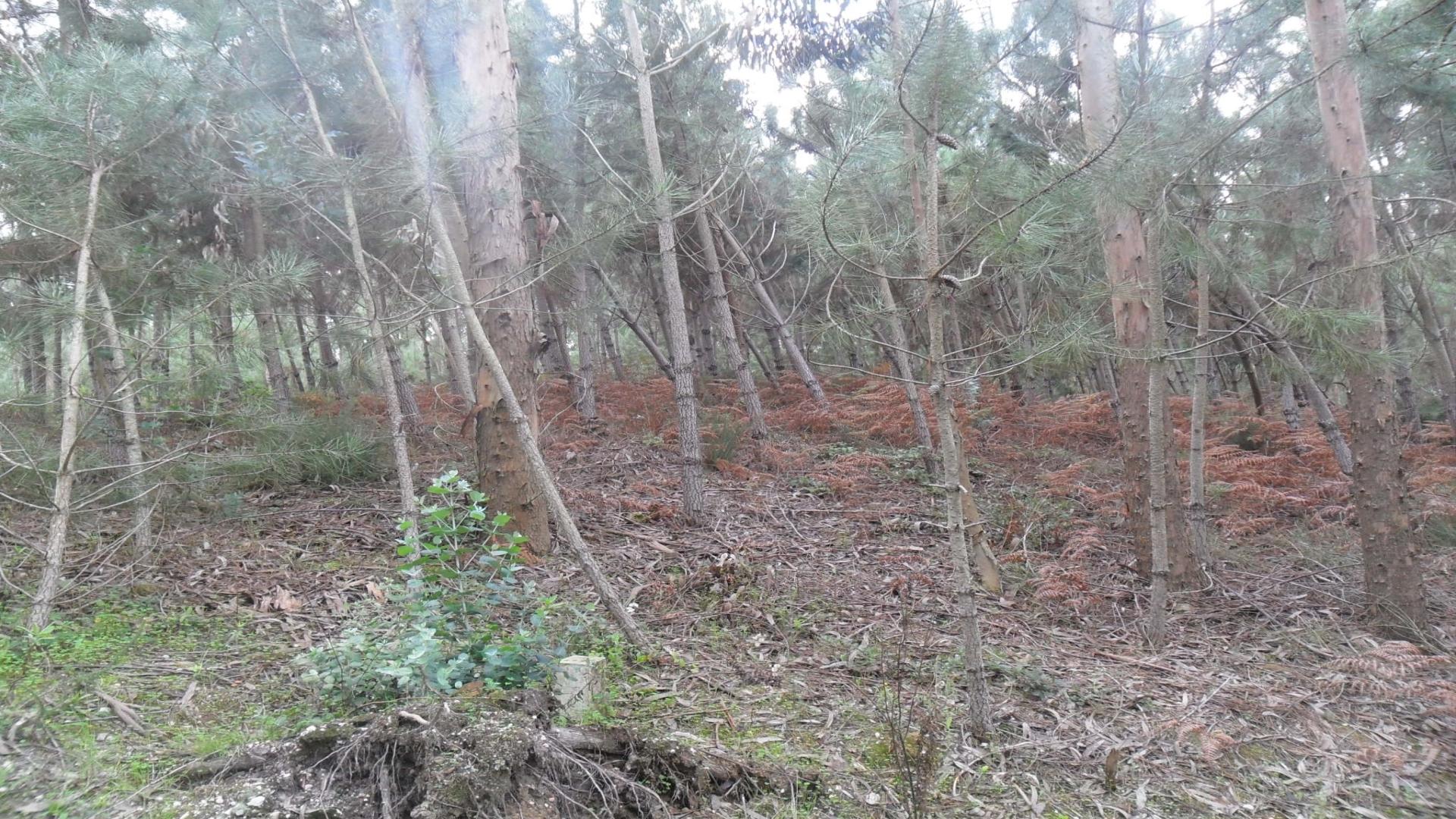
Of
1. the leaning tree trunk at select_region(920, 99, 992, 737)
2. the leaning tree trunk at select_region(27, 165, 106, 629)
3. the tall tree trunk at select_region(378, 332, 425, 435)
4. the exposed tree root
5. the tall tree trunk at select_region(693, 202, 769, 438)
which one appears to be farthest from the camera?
the tall tree trunk at select_region(693, 202, 769, 438)

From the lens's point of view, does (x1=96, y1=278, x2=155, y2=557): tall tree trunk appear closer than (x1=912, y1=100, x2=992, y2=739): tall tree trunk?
No

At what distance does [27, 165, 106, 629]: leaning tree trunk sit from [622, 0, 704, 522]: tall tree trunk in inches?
139

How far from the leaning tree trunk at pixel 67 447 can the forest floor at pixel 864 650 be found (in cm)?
22

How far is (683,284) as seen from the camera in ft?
49.1

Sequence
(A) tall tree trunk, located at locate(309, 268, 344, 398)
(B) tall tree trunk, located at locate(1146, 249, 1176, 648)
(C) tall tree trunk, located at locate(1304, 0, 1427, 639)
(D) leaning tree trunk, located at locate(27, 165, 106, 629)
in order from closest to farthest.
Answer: (D) leaning tree trunk, located at locate(27, 165, 106, 629) → (B) tall tree trunk, located at locate(1146, 249, 1176, 648) → (C) tall tree trunk, located at locate(1304, 0, 1427, 639) → (A) tall tree trunk, located at locate(309, 268, 344, 398)

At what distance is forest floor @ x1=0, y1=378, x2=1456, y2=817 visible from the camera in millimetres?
3373

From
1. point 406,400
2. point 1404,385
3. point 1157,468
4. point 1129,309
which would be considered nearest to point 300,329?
point 406,400

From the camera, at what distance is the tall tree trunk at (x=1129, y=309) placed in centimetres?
628

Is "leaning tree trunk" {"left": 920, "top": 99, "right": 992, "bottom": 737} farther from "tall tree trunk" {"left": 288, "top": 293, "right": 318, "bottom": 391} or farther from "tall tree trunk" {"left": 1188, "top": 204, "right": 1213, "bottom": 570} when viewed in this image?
"tall tree trunk" {"left": 288, "top": 293, "right": 318, "bottom": 391}

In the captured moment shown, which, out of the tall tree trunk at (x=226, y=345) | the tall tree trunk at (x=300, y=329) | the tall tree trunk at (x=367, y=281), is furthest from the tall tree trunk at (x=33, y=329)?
the tall tree trunk at (x=367, y=281)

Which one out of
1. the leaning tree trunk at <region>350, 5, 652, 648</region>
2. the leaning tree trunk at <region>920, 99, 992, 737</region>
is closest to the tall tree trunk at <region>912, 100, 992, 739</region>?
the leaning tree trunk at <region>920, 99, 992, 737</region>

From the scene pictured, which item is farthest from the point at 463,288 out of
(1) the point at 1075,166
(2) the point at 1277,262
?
(2) the point at 1277,262

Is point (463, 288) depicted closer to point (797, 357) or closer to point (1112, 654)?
point (1112, 654)

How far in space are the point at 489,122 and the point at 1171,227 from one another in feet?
17.4
